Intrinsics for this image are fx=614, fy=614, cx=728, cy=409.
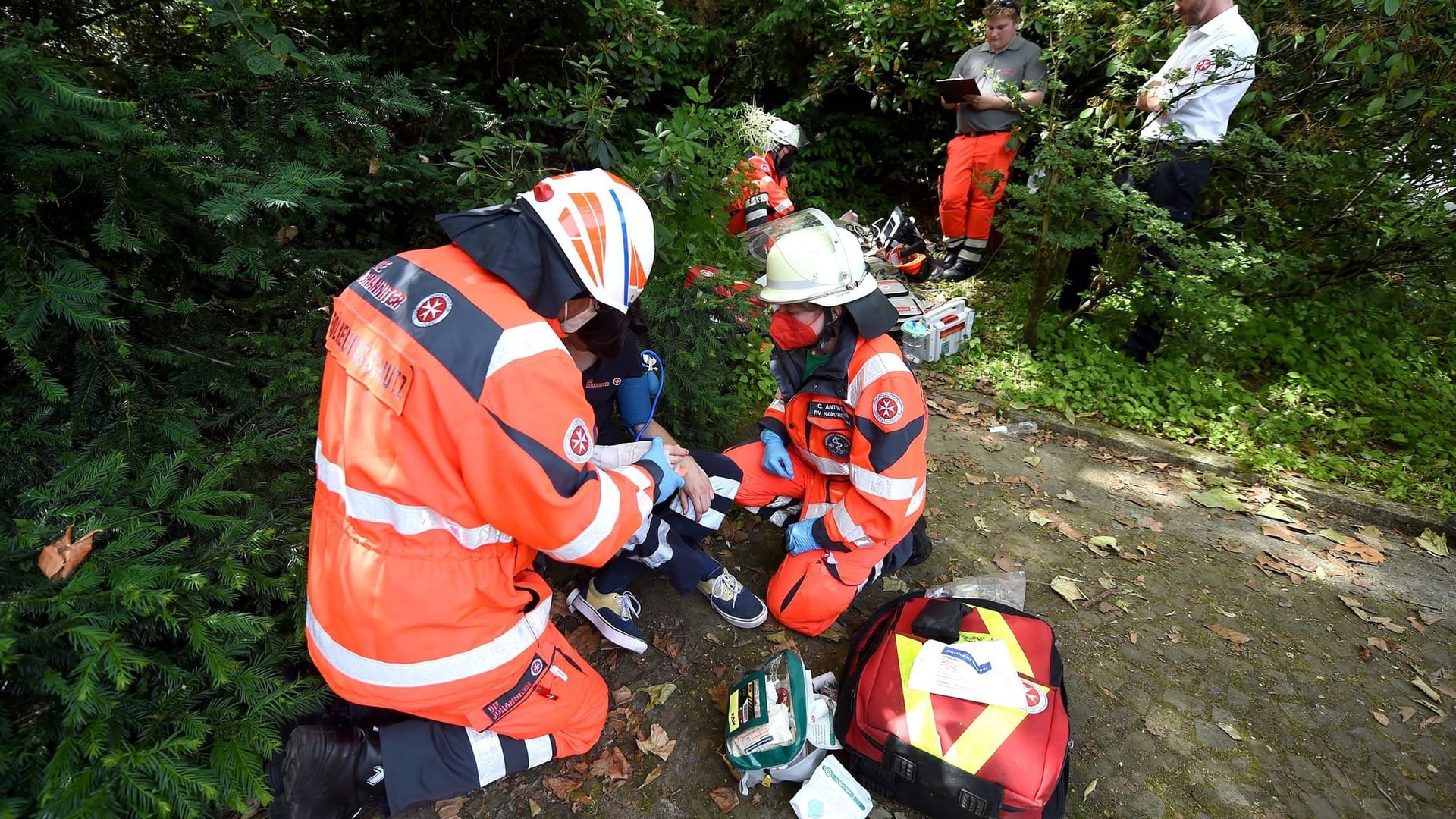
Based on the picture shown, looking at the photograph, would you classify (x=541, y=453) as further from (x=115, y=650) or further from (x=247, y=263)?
(x=247, y=263)

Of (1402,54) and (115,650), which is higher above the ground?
(1402,54)

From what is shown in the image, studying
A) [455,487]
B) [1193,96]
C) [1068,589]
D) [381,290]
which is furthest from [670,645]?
[1193,96]

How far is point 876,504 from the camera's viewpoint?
9.30 feet

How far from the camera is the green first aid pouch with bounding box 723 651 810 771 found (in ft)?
7.58

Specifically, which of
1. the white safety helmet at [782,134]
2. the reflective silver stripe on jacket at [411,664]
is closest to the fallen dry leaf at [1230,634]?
the reflective silver stripe on jacket at [411,664]

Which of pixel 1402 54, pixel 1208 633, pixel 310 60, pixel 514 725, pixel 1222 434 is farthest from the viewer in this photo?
pixel 1222 434

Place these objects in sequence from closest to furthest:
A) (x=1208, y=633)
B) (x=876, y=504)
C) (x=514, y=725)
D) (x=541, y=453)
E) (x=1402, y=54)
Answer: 1. (x=541, y=453)
2. (x=514, y=725)
3. (x=876, y=504)
4. (x=1208, y=633)
5. (x=1402, y=54)

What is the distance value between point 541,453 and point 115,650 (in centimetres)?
120

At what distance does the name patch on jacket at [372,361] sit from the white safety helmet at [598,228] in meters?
0.58

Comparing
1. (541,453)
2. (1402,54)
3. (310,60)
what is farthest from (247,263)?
(1402,54)

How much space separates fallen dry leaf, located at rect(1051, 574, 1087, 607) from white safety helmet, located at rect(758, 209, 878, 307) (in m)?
1.95

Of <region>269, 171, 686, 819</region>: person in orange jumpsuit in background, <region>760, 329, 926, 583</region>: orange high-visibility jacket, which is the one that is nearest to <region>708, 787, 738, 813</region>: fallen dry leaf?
<region>269, 171, 686, 819</region>: person in orange jumpsuit in background

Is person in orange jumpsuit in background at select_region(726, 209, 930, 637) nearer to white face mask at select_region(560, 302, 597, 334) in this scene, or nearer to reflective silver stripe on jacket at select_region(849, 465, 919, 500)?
reflective silver stripe on jacket at select_region(849, 465, 919, 500)

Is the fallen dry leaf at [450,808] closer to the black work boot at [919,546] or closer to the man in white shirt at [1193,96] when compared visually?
the black work boot at [919,546]
